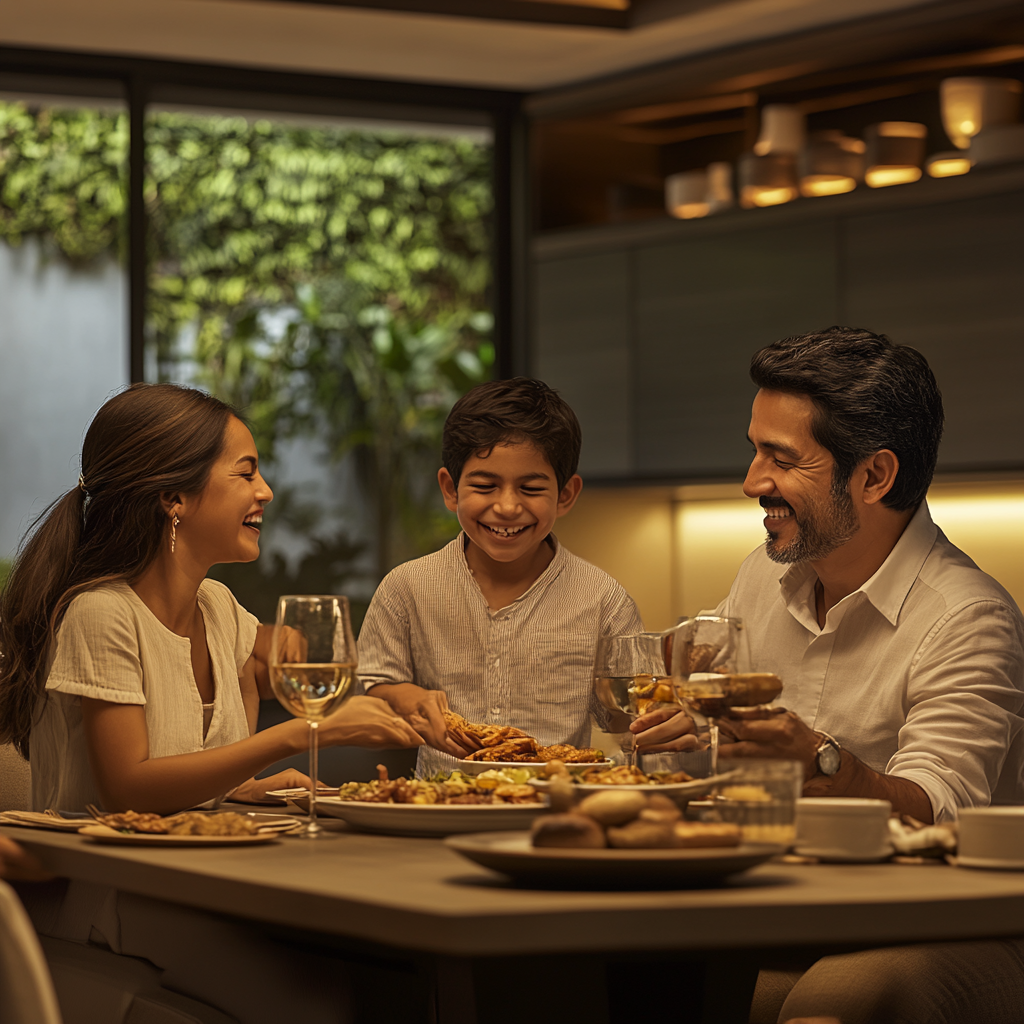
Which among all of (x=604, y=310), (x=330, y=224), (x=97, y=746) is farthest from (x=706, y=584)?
(x=97, y=746)

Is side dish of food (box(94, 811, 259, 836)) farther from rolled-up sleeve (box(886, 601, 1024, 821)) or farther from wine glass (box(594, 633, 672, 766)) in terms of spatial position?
rolled-up sleeve (box(886, 601, 1024, 821))

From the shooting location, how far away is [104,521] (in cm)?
204

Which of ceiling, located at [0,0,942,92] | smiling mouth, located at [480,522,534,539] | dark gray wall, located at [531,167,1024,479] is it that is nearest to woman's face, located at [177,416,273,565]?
smiling mouth, located at [480,522,534,539]

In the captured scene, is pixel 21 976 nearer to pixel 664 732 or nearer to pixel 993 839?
pixel 993 839

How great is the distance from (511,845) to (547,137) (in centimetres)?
378

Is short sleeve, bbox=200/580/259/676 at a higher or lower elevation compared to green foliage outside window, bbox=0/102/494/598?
lower

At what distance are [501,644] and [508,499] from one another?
249 mm

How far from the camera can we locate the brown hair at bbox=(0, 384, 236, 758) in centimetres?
195

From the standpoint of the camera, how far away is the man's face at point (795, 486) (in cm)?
218

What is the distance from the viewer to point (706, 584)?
4680mm

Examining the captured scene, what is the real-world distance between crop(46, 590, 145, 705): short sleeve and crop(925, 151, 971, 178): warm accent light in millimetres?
2639

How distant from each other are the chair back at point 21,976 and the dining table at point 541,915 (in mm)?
157

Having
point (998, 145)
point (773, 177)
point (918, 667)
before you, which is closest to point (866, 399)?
point (918, 667)

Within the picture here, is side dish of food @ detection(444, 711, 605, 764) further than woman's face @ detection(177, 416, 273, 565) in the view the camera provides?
No
